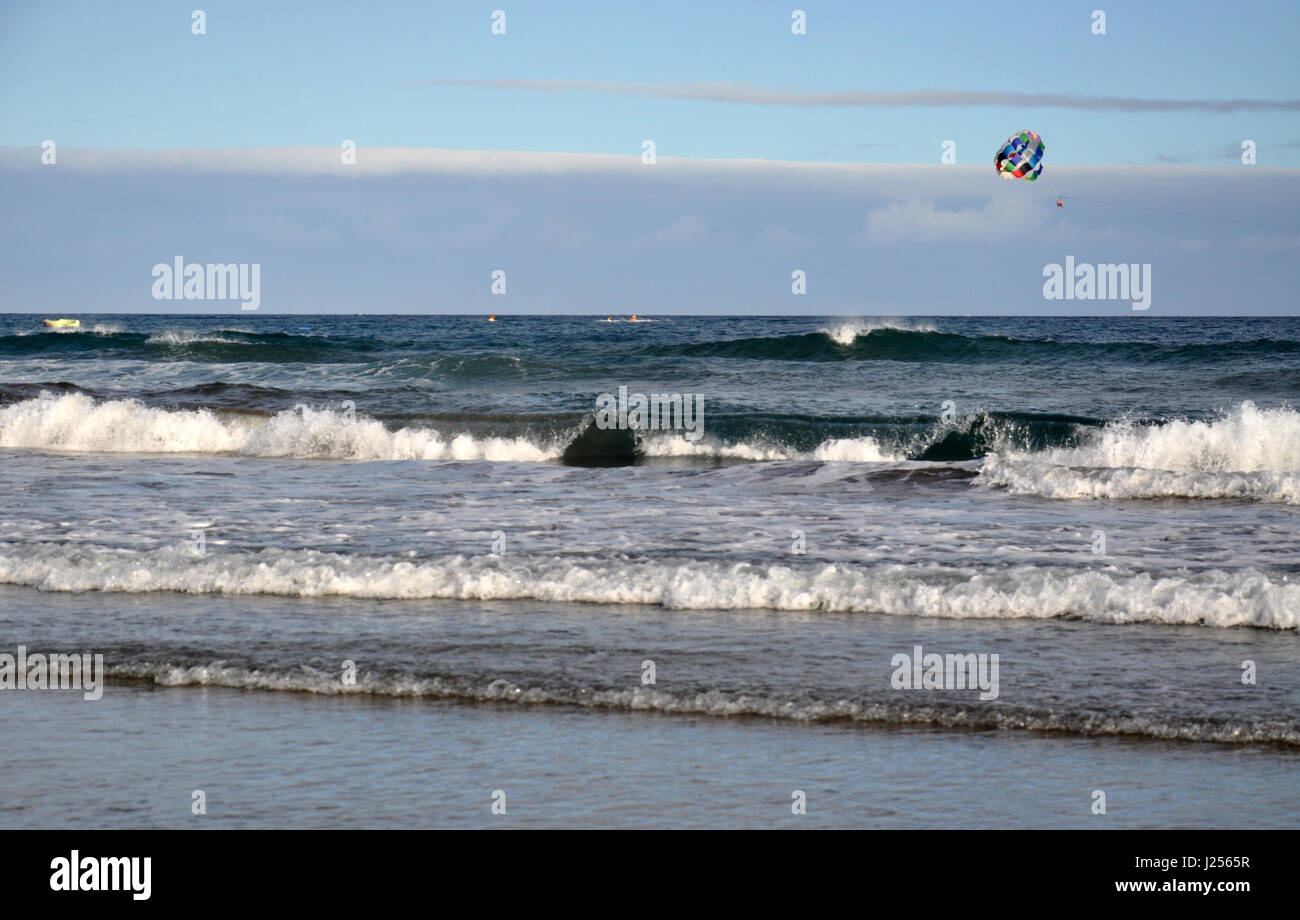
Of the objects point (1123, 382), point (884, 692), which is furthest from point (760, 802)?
point (1123, 382)

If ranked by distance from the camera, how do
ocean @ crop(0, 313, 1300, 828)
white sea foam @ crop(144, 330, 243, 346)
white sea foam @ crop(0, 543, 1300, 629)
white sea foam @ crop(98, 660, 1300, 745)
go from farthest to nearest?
white sea foam @ crop(144, 330, 243, 346) → white sea foam @ crop(0, 543, 1300, 629) → white sea foam @ crop(98, 660, 1300, 745) → ocean @ crop(0, 313, 1300, 828)

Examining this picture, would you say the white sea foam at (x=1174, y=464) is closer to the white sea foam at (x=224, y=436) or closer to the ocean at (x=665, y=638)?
the ocean at (x=665, y=638)

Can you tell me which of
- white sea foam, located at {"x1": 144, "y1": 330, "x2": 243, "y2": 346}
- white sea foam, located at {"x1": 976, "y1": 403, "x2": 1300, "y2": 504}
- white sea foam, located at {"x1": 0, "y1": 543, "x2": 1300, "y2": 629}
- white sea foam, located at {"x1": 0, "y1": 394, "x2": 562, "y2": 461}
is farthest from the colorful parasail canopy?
white sea foam, located at {"x1": 144, "y1": 330, "x2": 243, "y2": 346}

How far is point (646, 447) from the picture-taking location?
2189 centimetres

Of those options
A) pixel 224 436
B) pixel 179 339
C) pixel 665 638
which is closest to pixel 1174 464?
pixel 665 638

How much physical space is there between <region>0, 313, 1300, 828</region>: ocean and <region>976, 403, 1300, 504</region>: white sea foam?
52 mm

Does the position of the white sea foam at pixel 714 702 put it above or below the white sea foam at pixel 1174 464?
below

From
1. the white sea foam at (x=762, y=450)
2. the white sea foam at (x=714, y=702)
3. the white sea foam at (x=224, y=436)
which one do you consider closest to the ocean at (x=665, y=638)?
the white sea foam at (x=714, y=702)

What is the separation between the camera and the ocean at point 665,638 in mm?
5449

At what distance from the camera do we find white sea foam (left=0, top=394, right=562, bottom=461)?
21.2 metres

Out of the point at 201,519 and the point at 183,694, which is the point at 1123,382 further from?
the point at 183,694

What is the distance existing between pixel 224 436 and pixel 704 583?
599 inches

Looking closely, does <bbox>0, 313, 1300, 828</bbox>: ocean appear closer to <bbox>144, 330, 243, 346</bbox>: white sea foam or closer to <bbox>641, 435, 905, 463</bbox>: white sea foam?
<bbox>641, 435, 905, 463</bbox>: white sea foam

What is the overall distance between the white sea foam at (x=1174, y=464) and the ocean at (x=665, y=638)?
52 mm
